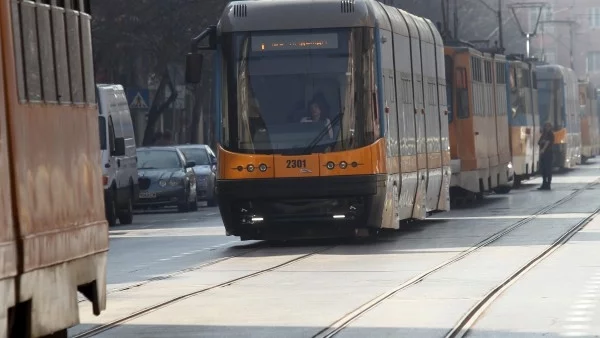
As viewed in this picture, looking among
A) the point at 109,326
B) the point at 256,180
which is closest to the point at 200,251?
the point at 256,180

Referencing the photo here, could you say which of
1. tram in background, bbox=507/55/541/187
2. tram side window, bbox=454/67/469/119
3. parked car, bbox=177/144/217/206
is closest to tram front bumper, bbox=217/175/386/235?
tram side window, bbox=454/67/469/119

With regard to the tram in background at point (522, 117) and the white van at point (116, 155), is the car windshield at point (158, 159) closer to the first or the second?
the white van at point (116, 155)

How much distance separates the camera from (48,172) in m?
10.3

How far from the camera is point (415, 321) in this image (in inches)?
562

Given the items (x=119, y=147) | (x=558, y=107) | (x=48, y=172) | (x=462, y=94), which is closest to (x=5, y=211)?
(x=48, y=172)

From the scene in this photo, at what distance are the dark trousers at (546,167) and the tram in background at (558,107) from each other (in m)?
12.8

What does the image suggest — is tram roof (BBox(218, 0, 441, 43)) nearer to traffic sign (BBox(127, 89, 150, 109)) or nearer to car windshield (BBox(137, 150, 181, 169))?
car windshield (BBox(137, 150, 181, 169))

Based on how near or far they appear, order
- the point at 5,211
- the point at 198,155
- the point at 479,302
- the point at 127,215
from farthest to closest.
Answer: the point at 198,155, the point at 127,215, the point at 479,302, the point at 5,211

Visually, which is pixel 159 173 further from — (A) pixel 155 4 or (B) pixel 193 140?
(B) pixel 193 140

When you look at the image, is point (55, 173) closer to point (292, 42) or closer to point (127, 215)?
point (292, 42)

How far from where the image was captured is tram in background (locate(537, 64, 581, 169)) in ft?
204

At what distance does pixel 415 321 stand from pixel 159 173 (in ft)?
90.8

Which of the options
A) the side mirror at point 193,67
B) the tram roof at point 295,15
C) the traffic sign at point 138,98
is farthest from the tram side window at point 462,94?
the side mirror at point 193,67

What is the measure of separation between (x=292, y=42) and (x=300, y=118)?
1011 millimetres
